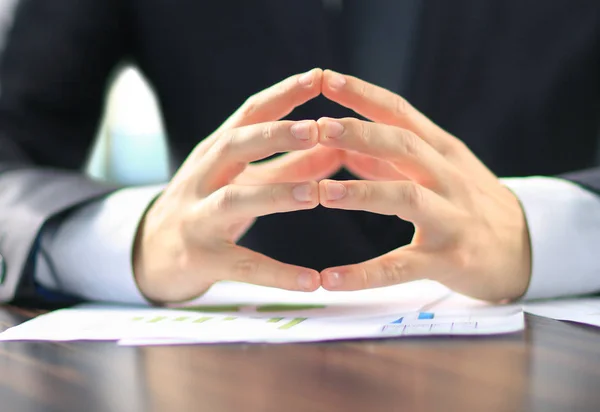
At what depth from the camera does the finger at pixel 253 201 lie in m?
0.51

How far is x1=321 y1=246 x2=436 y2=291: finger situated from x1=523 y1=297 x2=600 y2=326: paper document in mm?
100

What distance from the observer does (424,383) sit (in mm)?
336

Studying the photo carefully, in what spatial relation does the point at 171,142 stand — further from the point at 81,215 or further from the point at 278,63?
the point at 81,215

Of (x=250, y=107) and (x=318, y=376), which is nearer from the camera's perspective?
(x=318, y=376)

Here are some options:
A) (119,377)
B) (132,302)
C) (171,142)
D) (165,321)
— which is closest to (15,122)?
(171,142)

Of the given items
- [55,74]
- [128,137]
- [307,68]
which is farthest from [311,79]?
[128,137]

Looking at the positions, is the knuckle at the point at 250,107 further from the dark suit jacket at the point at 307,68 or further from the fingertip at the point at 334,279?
the dark suit jacket at the point at 307,68

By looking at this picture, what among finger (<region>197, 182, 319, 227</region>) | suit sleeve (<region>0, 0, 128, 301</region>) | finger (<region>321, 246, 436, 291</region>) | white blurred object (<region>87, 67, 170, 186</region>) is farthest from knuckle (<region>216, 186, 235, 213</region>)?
white blurred object (<region>87, 67, 170, 186</region>)

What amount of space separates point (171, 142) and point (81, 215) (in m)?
0.49

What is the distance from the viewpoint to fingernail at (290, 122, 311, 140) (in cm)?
51

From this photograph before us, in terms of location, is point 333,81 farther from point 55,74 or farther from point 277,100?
point 55,74

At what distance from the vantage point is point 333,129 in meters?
0.52

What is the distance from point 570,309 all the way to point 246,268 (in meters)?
0.29

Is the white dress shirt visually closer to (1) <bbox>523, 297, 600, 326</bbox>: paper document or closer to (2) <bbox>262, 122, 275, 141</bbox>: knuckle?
(1) <bbox>523, 297, 600, 326</bbox>: paper document
